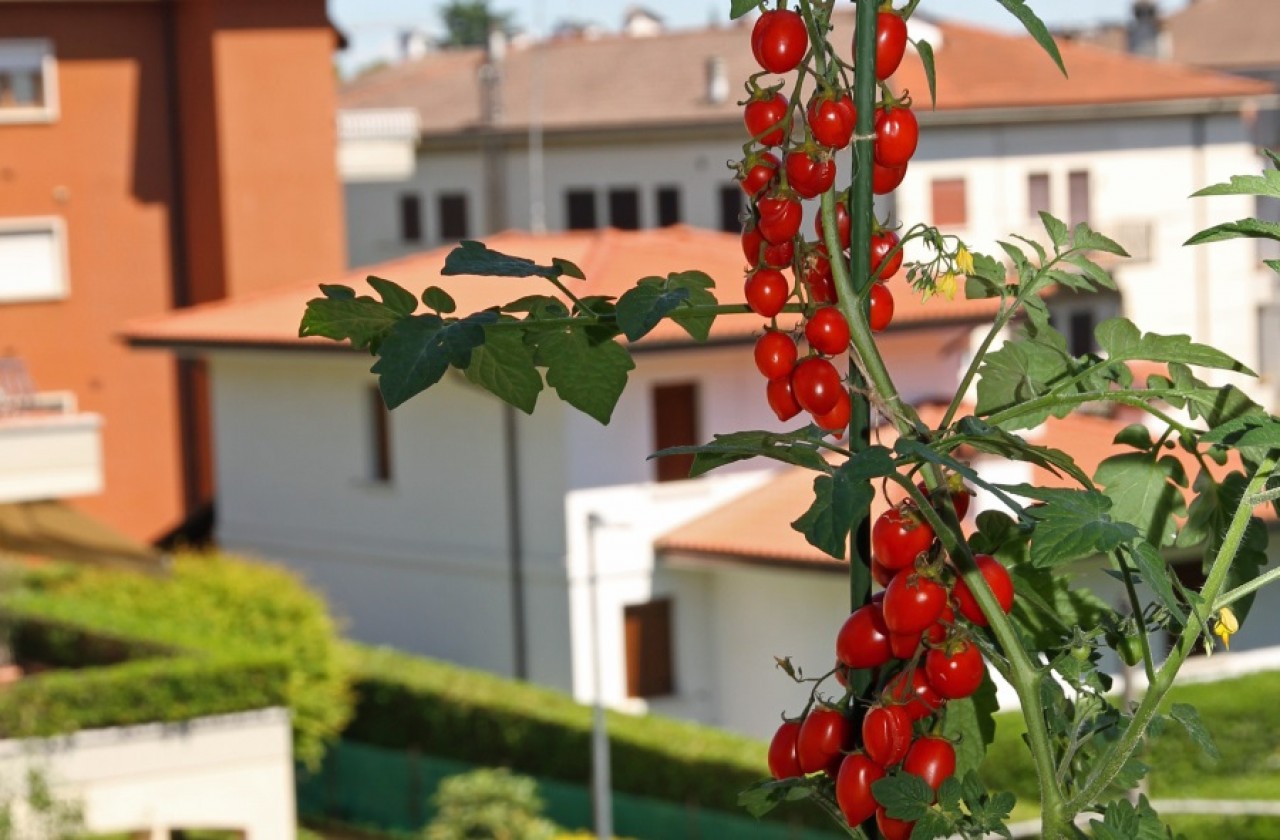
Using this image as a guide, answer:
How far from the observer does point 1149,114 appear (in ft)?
137

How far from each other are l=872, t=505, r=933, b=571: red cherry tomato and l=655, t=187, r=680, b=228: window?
39216mm

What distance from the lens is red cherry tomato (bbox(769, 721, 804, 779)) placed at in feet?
6.37

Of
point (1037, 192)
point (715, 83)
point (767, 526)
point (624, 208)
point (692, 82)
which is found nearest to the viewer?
point (767, 526)

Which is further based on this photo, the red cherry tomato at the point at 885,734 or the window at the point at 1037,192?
the window at the point at 1037,192

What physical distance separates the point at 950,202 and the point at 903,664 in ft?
124

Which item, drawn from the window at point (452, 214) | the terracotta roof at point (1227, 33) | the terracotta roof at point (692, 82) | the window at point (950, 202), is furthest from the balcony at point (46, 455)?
the terracotta roof at point (1227, 33)

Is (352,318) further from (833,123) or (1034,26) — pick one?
(1034,26)

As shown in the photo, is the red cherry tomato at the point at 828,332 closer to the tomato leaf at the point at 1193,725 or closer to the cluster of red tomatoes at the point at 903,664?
the cluster of red tomatoes at the point at 903,664

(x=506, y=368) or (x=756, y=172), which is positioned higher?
(x=756, y=172)

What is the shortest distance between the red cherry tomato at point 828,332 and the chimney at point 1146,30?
176ft

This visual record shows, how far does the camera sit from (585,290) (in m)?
24.6

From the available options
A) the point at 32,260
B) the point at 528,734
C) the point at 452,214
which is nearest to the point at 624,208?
the point at 452,214

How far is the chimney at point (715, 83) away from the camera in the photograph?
42156 mm

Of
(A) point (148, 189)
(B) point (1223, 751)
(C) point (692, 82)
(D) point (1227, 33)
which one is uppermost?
(D) point (1227, 33)
